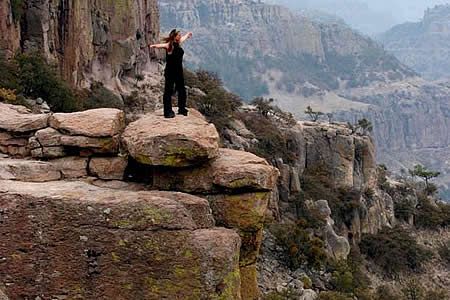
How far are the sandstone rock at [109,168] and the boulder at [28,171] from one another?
630 millimetres

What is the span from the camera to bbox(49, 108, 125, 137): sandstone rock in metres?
11.0

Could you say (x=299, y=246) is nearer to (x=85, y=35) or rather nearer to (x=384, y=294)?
(x=384, y=294)

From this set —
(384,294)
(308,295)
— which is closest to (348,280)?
(384,294)

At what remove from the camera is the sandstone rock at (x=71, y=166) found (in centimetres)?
1096

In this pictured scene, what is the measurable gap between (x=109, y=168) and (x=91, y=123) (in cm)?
90

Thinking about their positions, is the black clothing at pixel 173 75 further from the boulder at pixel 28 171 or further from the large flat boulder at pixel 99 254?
the large flat boulder at pixel 99 254

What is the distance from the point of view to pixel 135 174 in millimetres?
11109

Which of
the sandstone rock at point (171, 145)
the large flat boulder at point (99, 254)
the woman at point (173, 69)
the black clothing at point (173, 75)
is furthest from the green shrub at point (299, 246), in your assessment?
the large flat boulder at point (99, 254)

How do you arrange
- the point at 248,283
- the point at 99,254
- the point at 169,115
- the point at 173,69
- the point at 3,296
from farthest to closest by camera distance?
the point at 173,69, the point at 169,115, the point at 248,283, the point at 99,254, the point at 3,296

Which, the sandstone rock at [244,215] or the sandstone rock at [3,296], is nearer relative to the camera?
the sandstone rock at [3,296]

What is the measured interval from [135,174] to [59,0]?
105 ft

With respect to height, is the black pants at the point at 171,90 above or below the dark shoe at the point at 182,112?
above

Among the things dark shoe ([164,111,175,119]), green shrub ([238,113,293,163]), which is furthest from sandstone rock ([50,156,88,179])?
green shrub ([238,113,293,163])

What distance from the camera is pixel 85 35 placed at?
143ft
